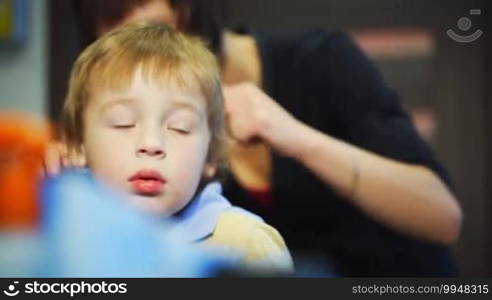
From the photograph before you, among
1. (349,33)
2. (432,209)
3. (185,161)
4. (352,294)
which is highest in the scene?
(349,33)

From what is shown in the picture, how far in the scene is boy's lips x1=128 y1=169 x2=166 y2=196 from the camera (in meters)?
1.46

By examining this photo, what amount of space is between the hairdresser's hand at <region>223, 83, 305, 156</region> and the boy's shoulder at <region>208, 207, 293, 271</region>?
12 cm

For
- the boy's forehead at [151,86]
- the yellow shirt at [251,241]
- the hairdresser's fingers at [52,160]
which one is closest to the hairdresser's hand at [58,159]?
the hairdresser's fingers at [52,160]

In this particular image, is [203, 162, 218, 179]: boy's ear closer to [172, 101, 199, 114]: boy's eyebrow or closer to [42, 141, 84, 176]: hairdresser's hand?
[172, 101, 199, 114]: boy's eyebrow

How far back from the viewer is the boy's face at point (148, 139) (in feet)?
4.78

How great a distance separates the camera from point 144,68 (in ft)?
4.79

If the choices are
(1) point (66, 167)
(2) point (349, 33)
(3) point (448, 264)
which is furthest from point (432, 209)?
(1) point (66, 167)

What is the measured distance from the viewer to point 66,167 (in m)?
1.49

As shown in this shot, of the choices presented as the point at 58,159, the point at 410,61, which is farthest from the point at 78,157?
the point at 410,61

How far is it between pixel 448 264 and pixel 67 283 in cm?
61

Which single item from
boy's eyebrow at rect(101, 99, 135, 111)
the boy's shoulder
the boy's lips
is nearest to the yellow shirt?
the boy's shoulder

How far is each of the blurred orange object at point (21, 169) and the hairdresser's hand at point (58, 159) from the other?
0.01 meters

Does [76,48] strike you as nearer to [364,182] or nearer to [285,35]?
[285,35]

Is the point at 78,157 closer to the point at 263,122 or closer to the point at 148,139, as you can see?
the point at 148,139
